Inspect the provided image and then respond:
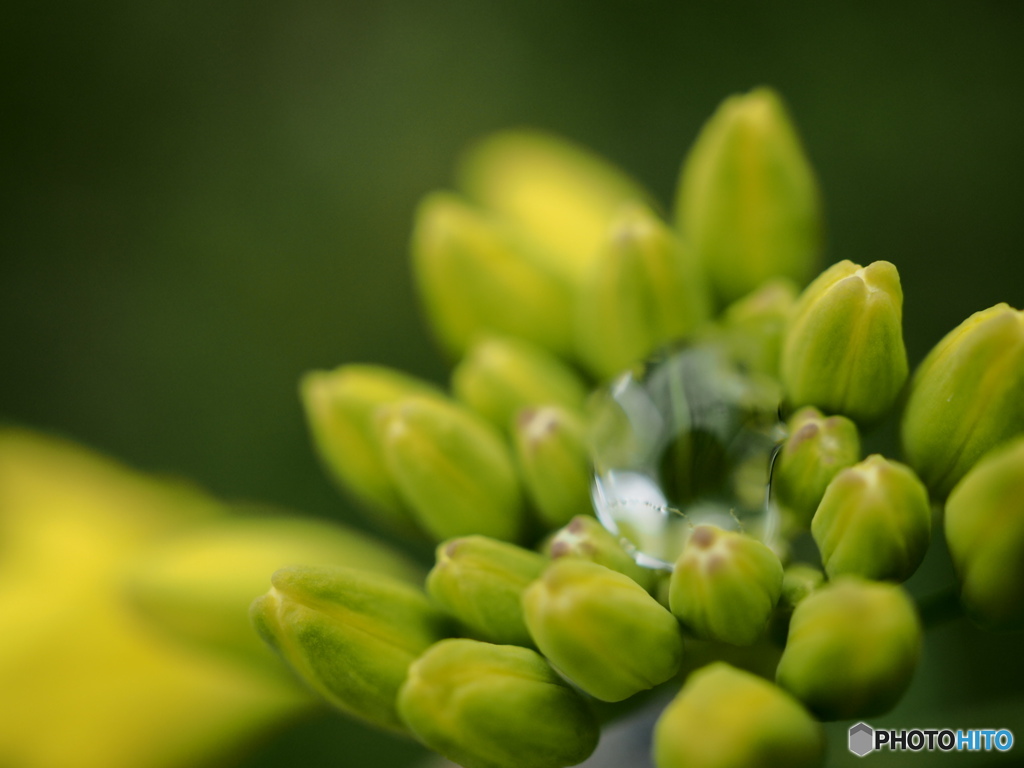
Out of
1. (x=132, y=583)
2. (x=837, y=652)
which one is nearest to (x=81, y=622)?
(x=132, y=583)

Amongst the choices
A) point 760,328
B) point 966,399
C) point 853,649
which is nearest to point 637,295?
point 760,328

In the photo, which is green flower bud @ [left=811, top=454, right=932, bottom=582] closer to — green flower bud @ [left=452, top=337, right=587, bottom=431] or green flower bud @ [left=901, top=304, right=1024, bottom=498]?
green flower bud @ [left=901, top=304, right=1024, bottom=498]

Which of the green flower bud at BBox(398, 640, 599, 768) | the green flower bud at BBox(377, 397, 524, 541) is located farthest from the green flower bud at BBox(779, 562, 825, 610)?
the green flower bud at BBox(377, 397, 524, 541)

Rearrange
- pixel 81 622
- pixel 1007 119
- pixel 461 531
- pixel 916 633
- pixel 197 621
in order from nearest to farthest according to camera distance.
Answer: pixel 916 633 → pixel 461 531 → pixel 197 621 → pixel 81 622 → pixel 1007 119

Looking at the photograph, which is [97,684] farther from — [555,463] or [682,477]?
[682,477]

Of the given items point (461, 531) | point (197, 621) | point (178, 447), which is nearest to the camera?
point (461, 531)

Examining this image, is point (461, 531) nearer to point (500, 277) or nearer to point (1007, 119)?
point (500, 277)
